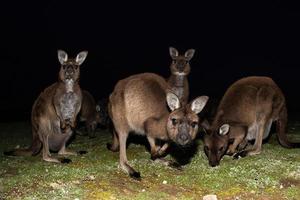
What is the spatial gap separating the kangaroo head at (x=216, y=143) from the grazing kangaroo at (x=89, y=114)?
435cm

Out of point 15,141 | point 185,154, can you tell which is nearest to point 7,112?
point 15,141

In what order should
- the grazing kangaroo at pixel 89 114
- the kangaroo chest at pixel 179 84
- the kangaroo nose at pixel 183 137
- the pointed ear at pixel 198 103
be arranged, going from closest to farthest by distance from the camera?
the kangaroo nose at pixel 183 137, the pointed ear at pixel 198 103, the kangaroo chest at pixel 179 84, the grazing kangaroo at pixel 89 114

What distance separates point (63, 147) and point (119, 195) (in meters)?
3.07

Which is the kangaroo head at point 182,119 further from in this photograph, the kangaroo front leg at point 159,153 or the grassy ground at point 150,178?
the grassy ground at point 150,178

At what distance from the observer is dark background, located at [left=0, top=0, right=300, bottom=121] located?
31406 mm

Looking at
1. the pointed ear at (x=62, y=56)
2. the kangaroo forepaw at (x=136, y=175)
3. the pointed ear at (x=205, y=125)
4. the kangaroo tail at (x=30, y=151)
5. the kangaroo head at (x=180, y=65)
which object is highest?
the pointed ear at (x=62, y=56)

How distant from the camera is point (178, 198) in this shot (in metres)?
7.31

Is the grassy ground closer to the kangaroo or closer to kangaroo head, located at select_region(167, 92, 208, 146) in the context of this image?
kangaroo head, located at select_region(167, 92, 208, 146)

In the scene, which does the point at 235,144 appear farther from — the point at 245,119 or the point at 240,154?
the point at 245,119

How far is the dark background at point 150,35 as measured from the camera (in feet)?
103

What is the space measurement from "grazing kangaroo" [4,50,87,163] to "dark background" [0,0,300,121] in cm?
2020

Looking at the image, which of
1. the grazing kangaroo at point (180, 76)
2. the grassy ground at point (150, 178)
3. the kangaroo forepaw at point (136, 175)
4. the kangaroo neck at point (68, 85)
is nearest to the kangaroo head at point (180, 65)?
the grazing kangaroo at point (180, 76)

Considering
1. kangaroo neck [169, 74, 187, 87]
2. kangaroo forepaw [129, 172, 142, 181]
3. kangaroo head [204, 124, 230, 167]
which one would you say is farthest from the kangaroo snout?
kangaroo neck [169, 74, 187, 87]

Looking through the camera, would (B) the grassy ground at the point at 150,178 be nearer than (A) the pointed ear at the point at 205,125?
Yes
